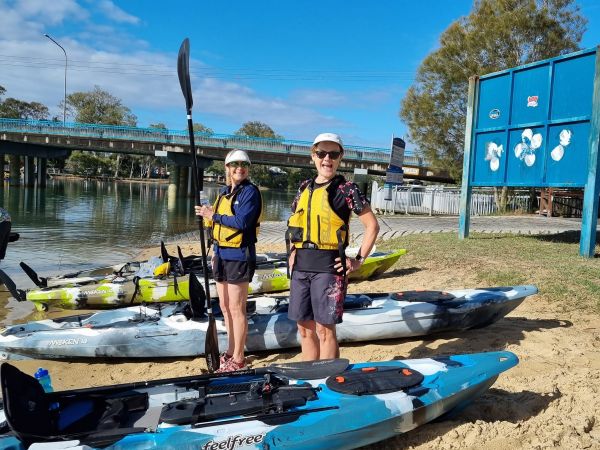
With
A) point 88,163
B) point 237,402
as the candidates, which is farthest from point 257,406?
point 88,163

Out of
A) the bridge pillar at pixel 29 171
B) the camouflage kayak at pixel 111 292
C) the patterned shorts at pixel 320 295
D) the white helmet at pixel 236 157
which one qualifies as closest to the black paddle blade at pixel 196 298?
the white helmet at pixel 236 157

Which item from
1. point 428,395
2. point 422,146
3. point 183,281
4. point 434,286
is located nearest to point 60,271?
point 183,281

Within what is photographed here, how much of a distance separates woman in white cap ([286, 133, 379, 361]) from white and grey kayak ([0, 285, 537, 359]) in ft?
6.11

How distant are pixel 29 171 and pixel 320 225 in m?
54.2

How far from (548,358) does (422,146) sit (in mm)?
25828

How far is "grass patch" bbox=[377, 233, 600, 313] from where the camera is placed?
6.19m

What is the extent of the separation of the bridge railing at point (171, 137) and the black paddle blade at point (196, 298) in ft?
117

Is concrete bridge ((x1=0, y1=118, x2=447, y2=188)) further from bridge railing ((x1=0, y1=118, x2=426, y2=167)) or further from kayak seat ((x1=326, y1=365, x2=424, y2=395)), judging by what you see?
kayak seat ((x1=326, y1=365, x2=424, y2=395))

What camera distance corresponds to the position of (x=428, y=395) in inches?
124

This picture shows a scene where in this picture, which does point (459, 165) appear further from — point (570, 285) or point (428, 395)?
point (428, 395)

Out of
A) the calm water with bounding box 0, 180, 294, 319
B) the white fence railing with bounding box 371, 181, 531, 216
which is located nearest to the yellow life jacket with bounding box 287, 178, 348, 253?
the calm water with bounding box 0, 180, 294, 319

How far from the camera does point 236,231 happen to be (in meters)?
4.17

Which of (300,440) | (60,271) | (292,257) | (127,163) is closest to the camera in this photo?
(300,440)

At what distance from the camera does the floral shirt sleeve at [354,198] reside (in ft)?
10.9
